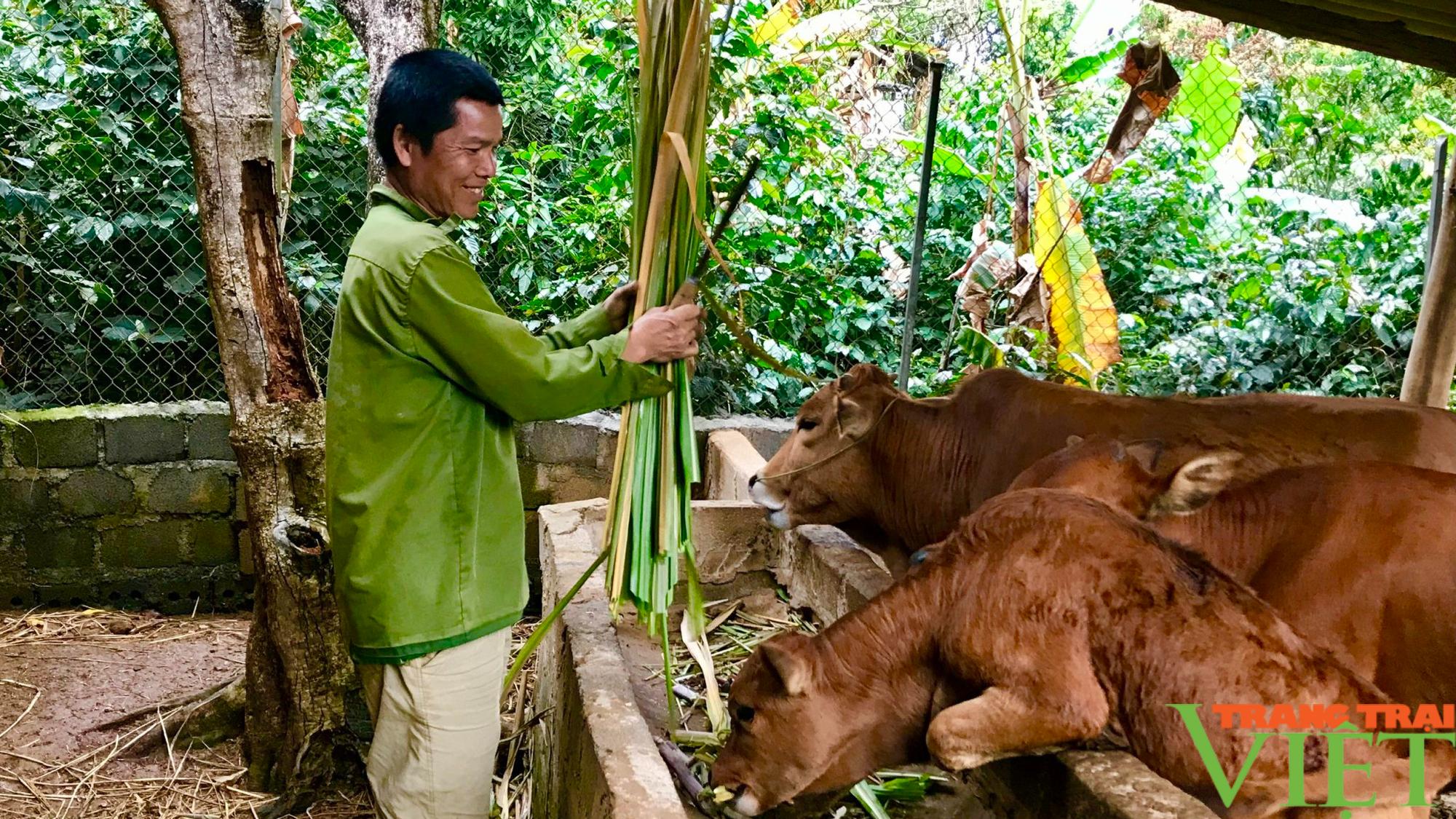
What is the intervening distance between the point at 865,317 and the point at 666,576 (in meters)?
4.79

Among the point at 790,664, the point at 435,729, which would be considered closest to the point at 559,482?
the point at 435,729

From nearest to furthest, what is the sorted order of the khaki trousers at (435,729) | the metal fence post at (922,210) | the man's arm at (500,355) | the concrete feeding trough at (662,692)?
the concrete feeding trough at (662,692), the man's arm at (500,355), the khaki trousers at (435,729), the metal fence post at (922,210)

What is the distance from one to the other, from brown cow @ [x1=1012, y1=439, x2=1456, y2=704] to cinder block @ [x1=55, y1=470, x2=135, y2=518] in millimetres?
4970

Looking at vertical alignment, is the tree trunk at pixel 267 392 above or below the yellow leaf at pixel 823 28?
below

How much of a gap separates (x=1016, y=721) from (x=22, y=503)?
18.0 feet

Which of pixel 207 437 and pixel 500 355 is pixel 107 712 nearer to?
pixel 207 437

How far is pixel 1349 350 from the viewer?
24.2 ft

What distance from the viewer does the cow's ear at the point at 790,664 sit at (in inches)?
92.2

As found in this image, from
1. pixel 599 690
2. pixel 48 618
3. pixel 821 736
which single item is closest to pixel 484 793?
pixel 599 690

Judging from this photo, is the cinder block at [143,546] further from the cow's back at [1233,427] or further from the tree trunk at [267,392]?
the cow's back at [1233,427]

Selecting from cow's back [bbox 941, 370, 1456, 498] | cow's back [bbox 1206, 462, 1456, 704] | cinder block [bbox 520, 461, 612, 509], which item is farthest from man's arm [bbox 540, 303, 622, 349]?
cinder block [bbox 520, 461, 612, 509]

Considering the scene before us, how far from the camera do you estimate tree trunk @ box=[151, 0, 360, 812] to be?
3648mm

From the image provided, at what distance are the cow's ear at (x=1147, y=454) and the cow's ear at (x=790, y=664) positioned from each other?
3.21 feet

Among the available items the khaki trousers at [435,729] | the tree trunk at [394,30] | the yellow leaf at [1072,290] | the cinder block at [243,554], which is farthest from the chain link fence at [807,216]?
the khaki trousers at [435,729]
